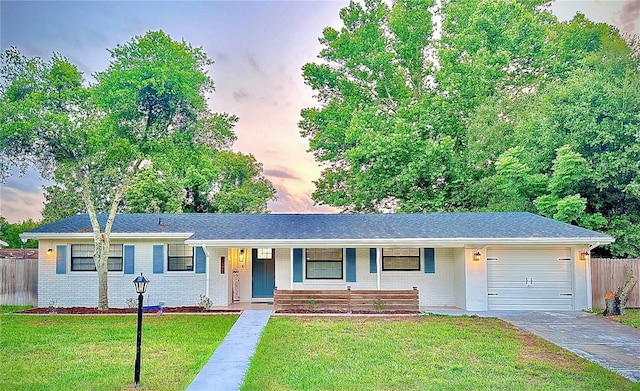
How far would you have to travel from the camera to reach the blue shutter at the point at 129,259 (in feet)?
50.3

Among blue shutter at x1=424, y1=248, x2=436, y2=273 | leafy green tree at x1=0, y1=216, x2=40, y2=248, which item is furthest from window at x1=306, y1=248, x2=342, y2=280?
leafy green tree at x1=0, y1=216, x2=40, y2=248

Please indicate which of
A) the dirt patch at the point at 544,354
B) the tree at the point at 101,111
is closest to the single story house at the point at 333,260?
the tree at the point at 101,111

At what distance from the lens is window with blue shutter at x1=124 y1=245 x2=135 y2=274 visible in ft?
50.3

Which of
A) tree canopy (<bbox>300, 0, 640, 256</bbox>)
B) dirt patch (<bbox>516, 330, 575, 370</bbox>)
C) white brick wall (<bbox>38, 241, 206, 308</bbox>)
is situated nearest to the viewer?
dirt patch (<bbox>516, 330, 575, 370</bbox>)

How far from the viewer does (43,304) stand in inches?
607

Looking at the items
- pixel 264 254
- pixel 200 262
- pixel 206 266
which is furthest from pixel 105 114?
pixel 264 254

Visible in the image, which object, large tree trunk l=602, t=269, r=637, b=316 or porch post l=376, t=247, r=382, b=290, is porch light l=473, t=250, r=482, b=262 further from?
large tree trunk l=602, t=269, r=637, b=316

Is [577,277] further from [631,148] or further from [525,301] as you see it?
[631,148]

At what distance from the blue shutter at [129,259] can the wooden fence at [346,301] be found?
4788 mm

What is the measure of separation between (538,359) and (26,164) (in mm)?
13932

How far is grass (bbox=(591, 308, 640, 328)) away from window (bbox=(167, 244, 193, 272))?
11740 mm

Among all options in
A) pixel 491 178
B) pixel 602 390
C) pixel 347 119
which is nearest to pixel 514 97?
pixel 491 178

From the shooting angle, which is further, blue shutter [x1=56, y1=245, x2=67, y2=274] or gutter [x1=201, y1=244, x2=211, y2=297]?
blue shutter [x1=56, y1=245, x2=67, y2=274]

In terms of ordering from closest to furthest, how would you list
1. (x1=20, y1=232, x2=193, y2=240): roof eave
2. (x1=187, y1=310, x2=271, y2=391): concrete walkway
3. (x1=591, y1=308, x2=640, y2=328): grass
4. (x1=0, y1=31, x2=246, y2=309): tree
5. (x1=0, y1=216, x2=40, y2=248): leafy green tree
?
(x1=187, y1=310, x2=271, y2=391): concrete walkway, (x1=591, y1=308, x2=640, y2=328): grass, (x1=0, y1=31, x2=246, y2=309): tree, (x1=20, y1=232, x2=193, y2=240): roof eave, (x1=0, y1=216, x2=40, y2=248): leafy green tree
